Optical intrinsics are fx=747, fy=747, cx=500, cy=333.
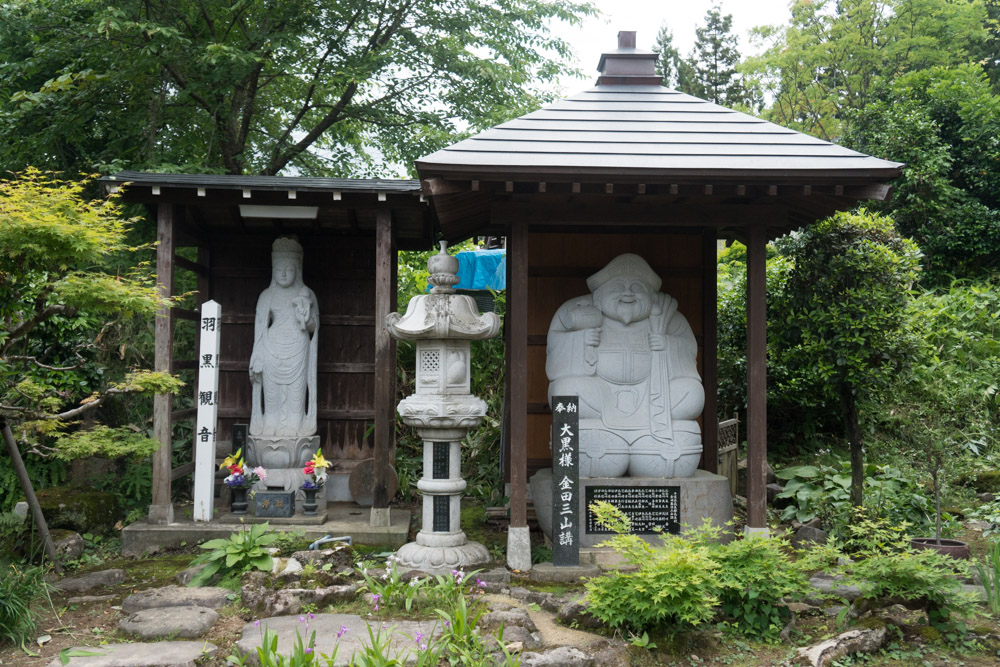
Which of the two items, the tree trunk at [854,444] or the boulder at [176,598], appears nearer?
the boulder at [176,598]

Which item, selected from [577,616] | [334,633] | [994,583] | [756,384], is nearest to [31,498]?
[334,633]

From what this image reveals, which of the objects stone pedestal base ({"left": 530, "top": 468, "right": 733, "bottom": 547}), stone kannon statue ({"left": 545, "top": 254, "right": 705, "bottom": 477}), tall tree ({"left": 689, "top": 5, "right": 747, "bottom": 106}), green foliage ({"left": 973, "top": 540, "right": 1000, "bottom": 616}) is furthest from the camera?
tall tree ({"left": 689, "top": 5, "right": 747, "bottom": 106})

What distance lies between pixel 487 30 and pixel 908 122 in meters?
6.90

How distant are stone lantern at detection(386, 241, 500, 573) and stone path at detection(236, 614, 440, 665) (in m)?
1.08

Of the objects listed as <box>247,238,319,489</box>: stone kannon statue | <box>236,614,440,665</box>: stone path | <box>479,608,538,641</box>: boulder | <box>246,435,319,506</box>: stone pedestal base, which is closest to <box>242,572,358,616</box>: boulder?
<box>236,614,440,665</box>: stone path

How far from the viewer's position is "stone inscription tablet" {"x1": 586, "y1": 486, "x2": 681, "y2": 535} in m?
6.07

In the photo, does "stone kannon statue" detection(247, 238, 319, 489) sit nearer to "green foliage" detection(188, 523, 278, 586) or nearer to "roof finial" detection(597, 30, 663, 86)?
"green foliage" detection(188, 523, 278, 586)

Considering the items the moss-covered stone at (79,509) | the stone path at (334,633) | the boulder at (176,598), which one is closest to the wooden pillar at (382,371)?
the boulder at (176,598)

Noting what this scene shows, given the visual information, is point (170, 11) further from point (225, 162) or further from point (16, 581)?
point (16, 581)

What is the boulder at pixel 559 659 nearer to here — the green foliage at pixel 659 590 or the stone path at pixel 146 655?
the green foliage at pixel 659 590

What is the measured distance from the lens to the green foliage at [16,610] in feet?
14.4

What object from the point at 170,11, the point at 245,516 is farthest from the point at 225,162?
the point at 245,516

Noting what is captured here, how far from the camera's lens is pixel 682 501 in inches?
240

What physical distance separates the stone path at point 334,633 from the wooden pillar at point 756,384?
9.24ft
